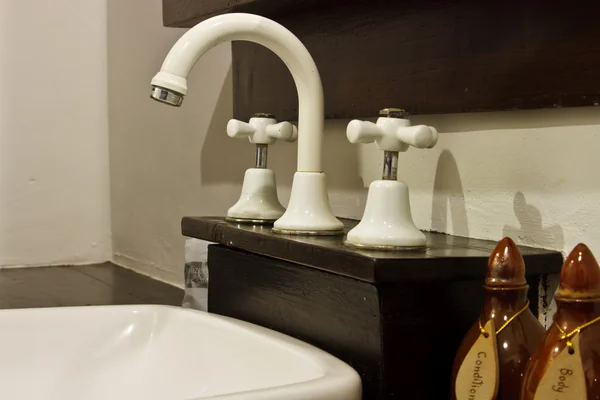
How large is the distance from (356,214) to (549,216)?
10.0 inches

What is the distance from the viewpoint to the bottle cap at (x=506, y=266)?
0.47 m

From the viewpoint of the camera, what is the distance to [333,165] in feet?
2.77

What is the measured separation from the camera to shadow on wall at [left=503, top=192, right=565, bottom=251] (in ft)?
1.93

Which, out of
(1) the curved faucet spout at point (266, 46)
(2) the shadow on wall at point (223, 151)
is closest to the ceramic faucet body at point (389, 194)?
(1) the curved faucet spout at point (266, 46)

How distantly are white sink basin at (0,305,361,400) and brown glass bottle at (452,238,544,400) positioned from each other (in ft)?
0.72

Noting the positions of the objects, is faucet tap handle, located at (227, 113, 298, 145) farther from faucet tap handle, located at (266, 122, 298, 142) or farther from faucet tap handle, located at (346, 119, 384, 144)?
faucet tap handle, located at (346, 119, 384, 144)

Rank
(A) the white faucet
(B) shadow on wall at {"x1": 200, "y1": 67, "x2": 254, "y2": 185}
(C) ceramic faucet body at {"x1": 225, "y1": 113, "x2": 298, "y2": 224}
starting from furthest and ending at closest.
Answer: (B) shadow on wall at {"x1": 200, "y1": 67, "x2": 254, "y2": 185}, (C) ceramic faucet body at {"x1": 225, "y1": 113, "x2": 298, "y2": 224}, (A) the white faucet

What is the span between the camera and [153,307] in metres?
0.78

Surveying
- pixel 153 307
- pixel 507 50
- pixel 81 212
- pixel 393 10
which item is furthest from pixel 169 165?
pixel 507 50

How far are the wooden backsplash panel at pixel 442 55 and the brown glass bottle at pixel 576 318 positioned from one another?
0.17m

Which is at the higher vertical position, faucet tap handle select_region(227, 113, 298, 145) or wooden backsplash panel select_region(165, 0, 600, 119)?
wooden backsplash panel select_region(165, 0, 600, 119)

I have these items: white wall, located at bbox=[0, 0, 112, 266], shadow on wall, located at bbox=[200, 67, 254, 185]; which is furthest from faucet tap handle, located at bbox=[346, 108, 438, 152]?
white wall, located at bbox=[0, 0, 112, 266]

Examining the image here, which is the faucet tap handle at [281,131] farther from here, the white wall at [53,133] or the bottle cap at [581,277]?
the white wall at [53,133]

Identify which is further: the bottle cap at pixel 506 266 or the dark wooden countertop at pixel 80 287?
the dark wooden countertop at pixel 80 287
